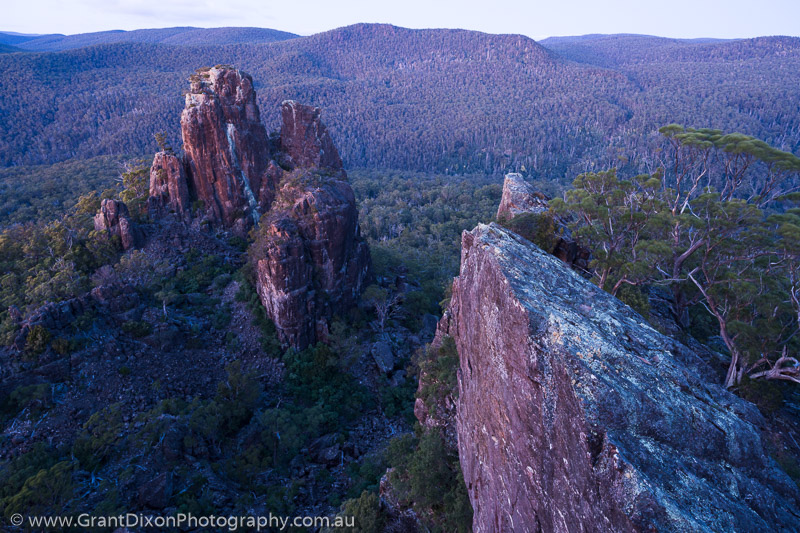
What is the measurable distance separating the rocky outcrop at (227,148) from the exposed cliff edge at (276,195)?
0.08m

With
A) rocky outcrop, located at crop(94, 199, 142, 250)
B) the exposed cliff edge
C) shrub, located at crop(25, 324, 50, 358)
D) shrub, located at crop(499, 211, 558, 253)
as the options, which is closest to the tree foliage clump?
shrub, located at crop(499, 211, 558, 253)

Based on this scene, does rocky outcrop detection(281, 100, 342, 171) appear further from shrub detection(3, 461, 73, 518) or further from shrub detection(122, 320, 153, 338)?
shrub detection(3, 461, 73, 518)

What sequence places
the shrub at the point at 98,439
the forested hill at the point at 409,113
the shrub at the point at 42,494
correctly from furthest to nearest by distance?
1. the forested hill at the point at 409,113
2. the shrub at the point at 98,439
3. the shrub at the point at 42,494

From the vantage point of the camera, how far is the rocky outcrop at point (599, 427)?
7.44 meters

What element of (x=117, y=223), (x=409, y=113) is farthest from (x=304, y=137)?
(x=409, y=113)

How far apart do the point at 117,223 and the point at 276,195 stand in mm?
12808

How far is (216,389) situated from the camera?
26641 millimetres

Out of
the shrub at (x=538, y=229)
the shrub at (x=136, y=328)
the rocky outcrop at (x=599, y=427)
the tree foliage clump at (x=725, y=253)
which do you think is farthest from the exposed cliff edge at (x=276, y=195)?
the rocky outcrop at (x=599, y=427)

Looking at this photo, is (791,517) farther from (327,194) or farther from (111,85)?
(111,85)

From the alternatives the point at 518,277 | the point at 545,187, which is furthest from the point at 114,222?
the point at 545,187

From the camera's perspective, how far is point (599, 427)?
796cm

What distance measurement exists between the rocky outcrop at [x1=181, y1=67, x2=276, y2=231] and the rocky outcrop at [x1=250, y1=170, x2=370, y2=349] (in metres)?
6.02

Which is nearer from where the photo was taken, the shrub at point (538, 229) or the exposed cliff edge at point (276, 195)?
the shrub at point (538, 229)

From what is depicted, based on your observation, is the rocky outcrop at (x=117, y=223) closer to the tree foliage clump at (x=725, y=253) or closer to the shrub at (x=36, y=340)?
the shrub at (x=36, y=340)
